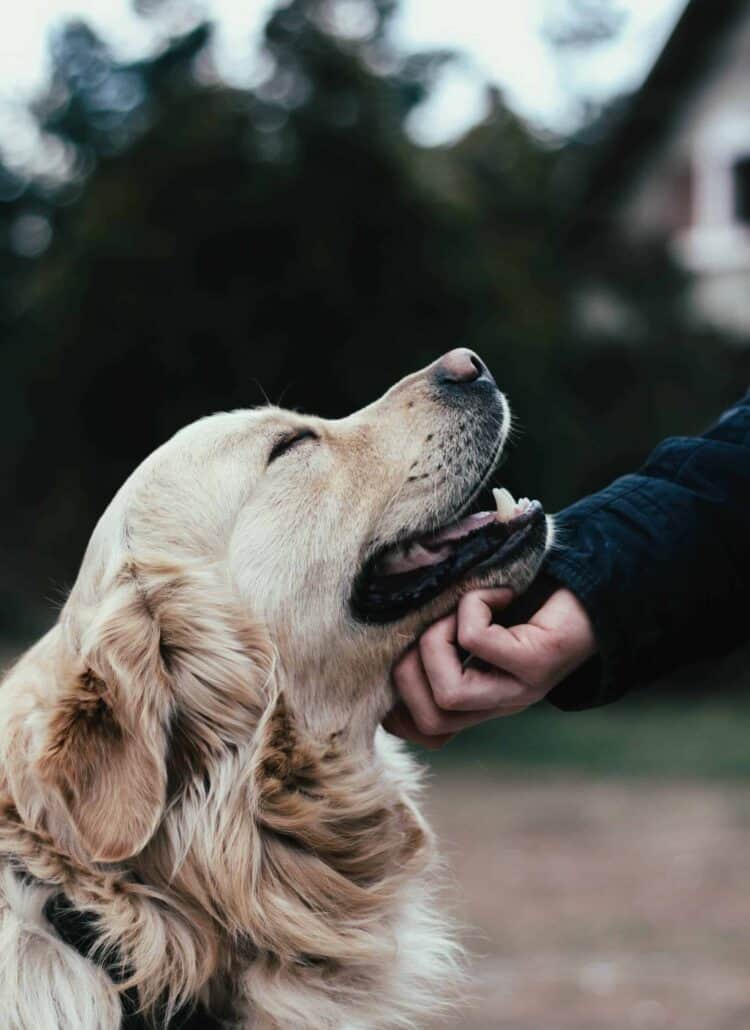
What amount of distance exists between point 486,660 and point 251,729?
1.88 ft

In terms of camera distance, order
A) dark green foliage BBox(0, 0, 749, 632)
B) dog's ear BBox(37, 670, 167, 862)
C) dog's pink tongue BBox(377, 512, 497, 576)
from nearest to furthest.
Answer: dog's ear BBox(37, 670, 167, 862), dog's pink tongue BBox(377, 512, 497, 576), dark green foliage BBox(0, 0, 749, 632)

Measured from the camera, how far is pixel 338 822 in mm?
3393

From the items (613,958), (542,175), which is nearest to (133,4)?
(542,175)

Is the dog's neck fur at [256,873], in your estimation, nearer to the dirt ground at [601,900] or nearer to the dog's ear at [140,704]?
the dog's ear at [140,704]

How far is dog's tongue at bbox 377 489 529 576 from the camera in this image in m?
3.55

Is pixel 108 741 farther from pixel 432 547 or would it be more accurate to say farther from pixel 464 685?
pixel 432 547

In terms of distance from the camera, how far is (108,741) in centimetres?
304

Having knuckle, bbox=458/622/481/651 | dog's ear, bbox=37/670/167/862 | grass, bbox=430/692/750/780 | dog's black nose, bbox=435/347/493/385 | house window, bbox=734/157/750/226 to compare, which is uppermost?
dog's black nose, bbox=435/347/493/385

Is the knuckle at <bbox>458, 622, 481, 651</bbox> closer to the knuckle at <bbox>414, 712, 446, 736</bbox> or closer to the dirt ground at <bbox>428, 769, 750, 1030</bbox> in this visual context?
the knuckle at <bbox>414, 712, 446, 736</bbox>

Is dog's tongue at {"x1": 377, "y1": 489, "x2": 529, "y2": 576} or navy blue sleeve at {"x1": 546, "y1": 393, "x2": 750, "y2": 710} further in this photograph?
dog's tongue at {"x1": 377, "y1": 489, "x2": 529, "y2": 576}

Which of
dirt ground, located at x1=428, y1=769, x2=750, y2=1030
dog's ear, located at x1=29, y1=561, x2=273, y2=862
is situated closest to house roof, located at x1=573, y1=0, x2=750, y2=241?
dirt ground, located at x1=428, y1=769, x2=750, y2=1030

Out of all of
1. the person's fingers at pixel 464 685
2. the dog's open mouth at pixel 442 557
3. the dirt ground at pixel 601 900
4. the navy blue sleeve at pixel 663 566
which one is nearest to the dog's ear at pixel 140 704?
the dog's open mouth at pixel 442 557

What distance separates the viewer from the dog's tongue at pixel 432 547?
3549 mm

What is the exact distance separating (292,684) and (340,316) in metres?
8.10
